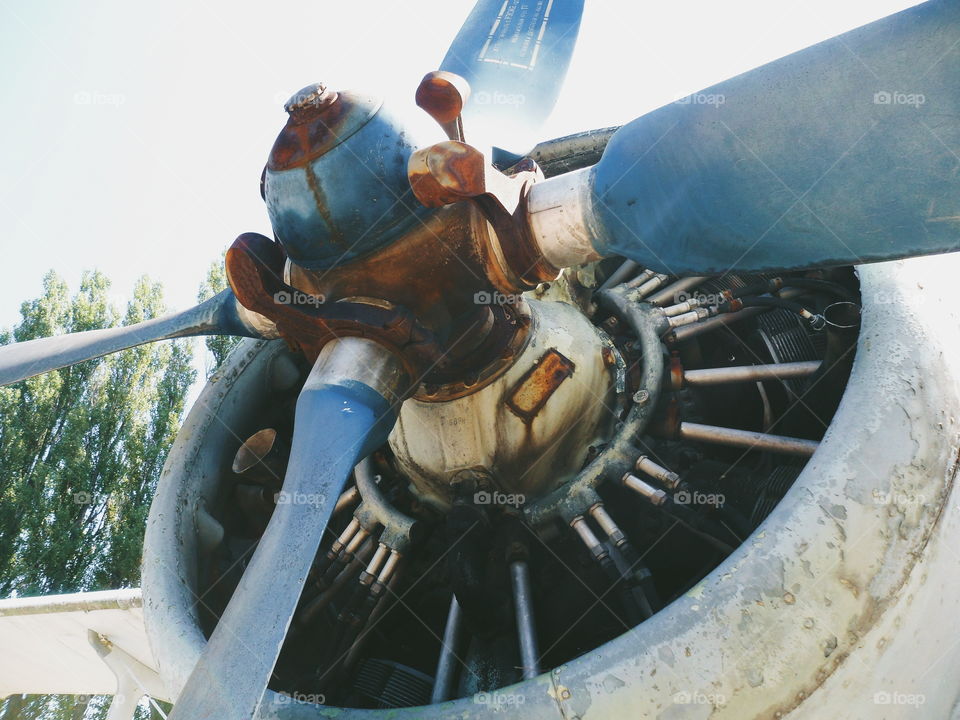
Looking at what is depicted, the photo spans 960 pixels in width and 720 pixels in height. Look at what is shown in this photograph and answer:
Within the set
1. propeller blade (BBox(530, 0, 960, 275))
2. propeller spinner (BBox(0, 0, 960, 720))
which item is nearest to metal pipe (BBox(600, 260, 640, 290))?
propeller spinner (BBox(0, 0, 960, 720))

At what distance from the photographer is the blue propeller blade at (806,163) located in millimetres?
1646

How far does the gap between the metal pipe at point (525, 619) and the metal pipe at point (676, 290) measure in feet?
5.11

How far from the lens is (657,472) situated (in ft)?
9.85

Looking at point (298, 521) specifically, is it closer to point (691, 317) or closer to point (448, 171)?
point (448, 171)

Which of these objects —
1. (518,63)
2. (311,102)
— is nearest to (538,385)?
(311,102)

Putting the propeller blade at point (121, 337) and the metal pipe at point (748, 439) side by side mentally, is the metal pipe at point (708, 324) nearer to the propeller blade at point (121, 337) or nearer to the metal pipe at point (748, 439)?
the metal pipe at point (748, 439)

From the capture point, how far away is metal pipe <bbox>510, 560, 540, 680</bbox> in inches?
99.7

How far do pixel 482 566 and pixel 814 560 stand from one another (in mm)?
1341

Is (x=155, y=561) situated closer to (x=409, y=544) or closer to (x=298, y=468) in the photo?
(x=409, y=544)

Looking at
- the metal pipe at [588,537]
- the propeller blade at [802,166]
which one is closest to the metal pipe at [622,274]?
the metal pipe at [588,537]

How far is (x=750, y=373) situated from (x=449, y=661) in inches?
67.8

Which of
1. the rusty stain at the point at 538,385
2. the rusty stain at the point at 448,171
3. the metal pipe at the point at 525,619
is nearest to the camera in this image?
the rusty stain at the point at 448,171

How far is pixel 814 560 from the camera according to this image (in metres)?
1.91

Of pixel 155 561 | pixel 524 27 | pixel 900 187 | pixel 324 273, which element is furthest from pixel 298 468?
pixel 524 27
